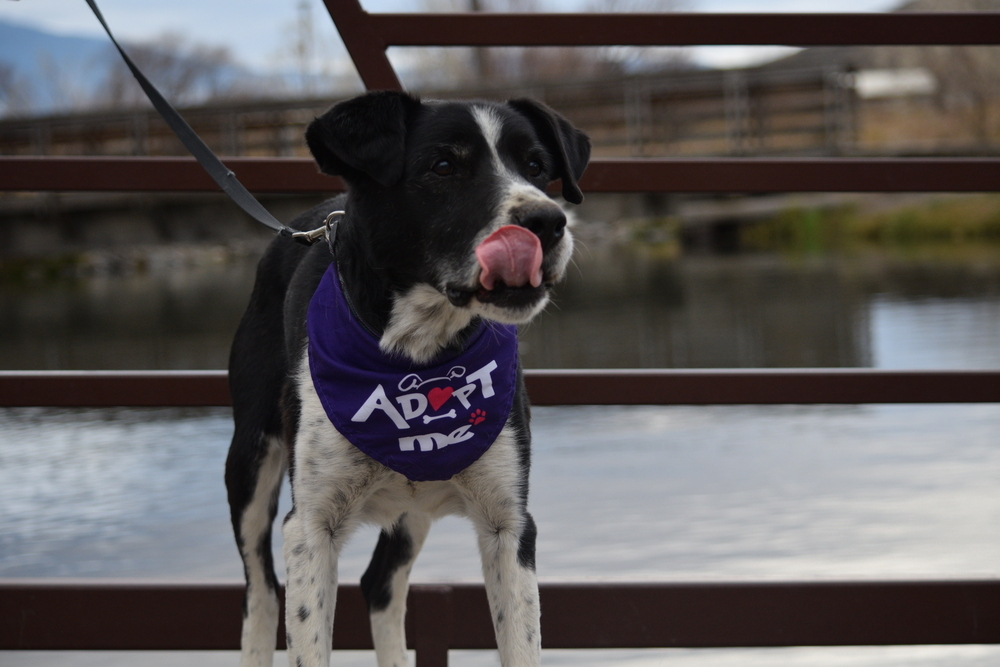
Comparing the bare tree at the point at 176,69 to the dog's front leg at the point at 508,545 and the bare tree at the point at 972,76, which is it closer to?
the bare tree at the point at 972,76

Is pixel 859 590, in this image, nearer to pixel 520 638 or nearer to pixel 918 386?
pixel 918 386

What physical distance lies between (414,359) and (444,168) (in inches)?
17.5

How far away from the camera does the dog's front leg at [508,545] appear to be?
237 centimetres

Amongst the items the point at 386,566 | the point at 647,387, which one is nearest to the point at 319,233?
the point at 386,566

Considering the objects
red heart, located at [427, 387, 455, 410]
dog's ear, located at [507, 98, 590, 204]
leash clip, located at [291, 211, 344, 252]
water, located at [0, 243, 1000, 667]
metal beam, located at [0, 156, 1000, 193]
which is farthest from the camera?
water, located at [0, 243, 1000, 667]

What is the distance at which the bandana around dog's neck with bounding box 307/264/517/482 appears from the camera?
2.35m

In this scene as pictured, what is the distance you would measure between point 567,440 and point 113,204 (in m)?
5.99

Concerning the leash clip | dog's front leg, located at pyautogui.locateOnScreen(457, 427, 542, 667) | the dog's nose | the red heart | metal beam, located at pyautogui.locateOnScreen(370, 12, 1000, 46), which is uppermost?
metal beam, located at pyautogui.locateOnScreen(370, 12, 1000, 46)

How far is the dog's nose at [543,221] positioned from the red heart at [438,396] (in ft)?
1.43

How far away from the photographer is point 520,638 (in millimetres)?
2367

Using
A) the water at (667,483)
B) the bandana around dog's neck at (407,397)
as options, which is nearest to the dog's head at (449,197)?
the bandana around dog's neck at (407,397)

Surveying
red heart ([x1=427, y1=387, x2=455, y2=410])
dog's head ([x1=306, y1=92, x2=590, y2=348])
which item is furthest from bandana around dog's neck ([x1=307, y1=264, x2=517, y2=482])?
dog's head ([x1=306, y1=92, x2=590, y2=348])

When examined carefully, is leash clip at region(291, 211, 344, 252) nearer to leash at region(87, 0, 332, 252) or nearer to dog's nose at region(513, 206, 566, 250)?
leash at region(87, 0, 332, 252)

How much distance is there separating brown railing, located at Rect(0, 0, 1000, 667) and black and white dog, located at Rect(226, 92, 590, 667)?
0.56m
